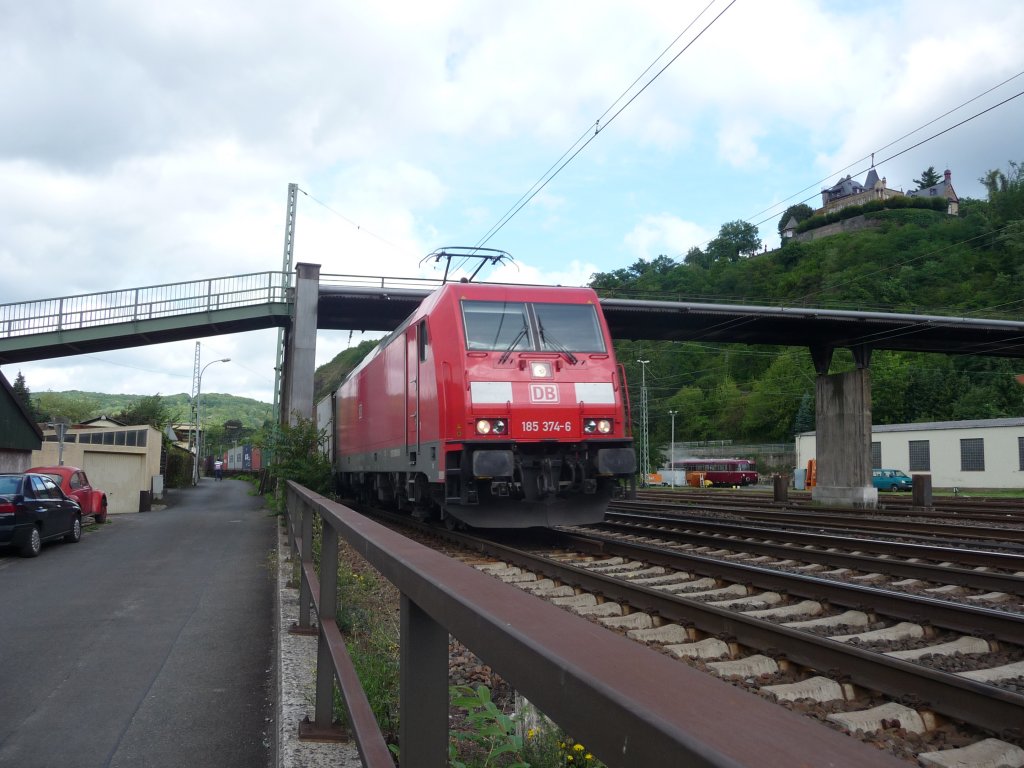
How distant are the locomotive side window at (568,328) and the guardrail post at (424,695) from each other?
1020 centimetres

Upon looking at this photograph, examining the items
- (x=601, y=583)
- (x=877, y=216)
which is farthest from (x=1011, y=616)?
(x=877, y=216)

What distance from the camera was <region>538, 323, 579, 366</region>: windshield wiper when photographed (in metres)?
12.0

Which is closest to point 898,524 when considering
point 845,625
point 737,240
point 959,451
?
point 845,625

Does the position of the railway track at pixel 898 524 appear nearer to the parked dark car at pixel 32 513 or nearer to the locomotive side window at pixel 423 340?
the locomotive side window at pixel 423 340

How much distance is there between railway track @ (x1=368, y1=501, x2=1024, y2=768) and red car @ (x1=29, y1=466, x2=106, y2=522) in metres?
11.3

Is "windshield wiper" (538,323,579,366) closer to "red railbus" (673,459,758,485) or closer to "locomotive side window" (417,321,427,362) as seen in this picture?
"locomotive side window" (417,321,427,362)

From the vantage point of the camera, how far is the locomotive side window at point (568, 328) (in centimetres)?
1216

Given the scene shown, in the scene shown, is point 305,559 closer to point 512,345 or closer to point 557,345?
point 512,345

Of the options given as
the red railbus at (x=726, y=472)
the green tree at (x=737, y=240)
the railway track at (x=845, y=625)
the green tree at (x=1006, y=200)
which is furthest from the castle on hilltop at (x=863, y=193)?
the railway track at (x=845, y=625)

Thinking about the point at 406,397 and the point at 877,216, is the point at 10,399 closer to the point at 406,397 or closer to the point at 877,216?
the point at 406,397

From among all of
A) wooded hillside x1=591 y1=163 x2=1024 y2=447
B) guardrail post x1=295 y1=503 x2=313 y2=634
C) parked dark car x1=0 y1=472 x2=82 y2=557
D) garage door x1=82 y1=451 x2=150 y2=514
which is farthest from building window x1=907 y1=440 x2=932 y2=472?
guardrail post x1=295 y1=503 x2=313 y2=634

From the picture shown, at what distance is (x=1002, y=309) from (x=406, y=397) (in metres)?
61.2

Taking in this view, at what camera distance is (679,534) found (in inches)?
535

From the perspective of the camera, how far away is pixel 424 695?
1.82 meters
